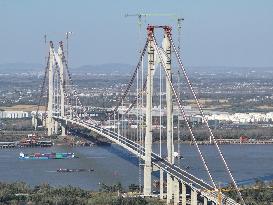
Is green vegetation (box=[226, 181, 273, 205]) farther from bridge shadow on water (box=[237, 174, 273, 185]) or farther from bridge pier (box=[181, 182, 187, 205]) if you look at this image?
bridge shadow on water (box=[237, 174, 273, 185])

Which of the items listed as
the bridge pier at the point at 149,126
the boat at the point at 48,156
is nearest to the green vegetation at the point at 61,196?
the bridge pier at the point at 149,126

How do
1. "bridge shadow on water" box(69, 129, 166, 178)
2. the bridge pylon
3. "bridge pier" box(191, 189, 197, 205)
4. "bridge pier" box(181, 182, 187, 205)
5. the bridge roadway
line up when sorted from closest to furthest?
the bridge roadway
"bridge pier" box(191, 189, 197, 205)
"bridge pier" box(181, 182, 187, 205)
"bridge shadow on water" box(69, 129, 166, 178)
the bridge pylon

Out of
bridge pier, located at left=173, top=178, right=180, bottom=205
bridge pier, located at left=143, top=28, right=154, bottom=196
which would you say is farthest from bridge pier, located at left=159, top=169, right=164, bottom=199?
bridge pier, located at left=173, top=178, right=180, bottom=205

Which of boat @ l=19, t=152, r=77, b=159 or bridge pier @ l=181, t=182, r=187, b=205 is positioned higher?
boat @ l=19, t=152, r=77, b=159

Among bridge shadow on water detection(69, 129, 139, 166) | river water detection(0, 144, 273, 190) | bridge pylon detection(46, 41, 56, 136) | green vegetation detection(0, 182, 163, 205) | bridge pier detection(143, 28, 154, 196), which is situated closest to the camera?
green vegetation detection(0, 182, 163, 205)

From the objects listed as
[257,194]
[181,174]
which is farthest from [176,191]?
[257,194]

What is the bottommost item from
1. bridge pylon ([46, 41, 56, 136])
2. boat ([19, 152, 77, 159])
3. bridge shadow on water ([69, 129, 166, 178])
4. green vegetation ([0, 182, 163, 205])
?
green vegetation ([0, 182, 163, 205])

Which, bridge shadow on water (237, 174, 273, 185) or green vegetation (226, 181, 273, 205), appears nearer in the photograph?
green vegetation (226, 181, 273, 205)
